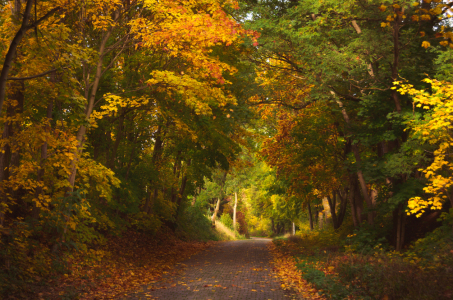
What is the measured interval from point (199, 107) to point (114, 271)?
220 inches

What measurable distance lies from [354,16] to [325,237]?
40.6 feet

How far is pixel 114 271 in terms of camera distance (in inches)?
420

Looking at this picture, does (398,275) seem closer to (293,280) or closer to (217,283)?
(293,280)

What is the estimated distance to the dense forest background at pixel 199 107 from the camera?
8.15 metres

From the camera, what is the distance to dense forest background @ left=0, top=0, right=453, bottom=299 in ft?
26.7

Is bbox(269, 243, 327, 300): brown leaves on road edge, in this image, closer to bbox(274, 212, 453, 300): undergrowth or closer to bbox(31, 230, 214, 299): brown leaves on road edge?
bbox(274, 212, 453, 300): undergrowth

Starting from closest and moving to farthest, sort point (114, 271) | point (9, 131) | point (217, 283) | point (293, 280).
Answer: point (9, 131), point (217, 283), point (293, 280), point (114, 271)

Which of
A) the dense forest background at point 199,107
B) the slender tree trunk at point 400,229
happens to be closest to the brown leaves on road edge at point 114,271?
the dense forest background at point 199,107

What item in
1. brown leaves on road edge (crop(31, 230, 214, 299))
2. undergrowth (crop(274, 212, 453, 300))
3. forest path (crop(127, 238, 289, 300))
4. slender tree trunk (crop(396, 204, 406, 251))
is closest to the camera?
undergrowth (crop(274, 212, 453, 300))

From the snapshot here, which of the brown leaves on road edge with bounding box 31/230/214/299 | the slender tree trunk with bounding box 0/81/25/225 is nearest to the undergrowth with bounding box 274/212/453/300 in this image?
the brown leaves on road edge with bounding box 31/230/214/299

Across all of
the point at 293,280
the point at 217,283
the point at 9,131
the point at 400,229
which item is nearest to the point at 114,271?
the point at 217,283

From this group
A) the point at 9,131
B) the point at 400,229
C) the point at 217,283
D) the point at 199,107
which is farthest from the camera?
the point at 400,229

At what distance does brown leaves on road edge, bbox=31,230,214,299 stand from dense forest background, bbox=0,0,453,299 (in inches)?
15.9

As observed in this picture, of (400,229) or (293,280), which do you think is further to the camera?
(400,229)
